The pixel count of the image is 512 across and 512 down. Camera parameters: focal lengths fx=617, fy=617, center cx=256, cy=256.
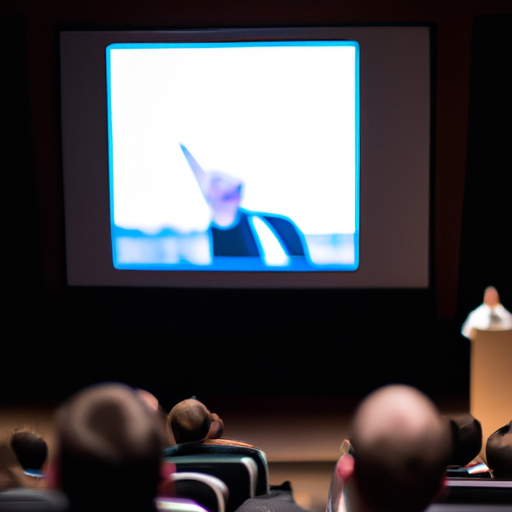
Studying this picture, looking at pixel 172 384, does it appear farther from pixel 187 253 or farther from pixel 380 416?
pixel 380 416

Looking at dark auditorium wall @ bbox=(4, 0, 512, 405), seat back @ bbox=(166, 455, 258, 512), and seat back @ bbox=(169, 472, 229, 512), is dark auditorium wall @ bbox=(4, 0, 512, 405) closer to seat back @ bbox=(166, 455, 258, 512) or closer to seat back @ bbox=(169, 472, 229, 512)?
seat back @ bbox=(166, 455, 258, 512)

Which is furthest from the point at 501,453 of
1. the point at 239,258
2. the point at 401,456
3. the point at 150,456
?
the point at 239,258

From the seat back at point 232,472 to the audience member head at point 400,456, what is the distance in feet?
3.39

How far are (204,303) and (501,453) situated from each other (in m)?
3.23

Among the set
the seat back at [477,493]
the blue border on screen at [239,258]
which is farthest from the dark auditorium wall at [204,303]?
the seat back at [477,493]

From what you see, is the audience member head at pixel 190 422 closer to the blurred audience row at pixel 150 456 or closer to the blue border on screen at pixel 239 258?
the blurred audience row at pixel 150 456

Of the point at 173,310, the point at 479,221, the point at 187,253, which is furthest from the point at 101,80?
Result: the point at 479,221

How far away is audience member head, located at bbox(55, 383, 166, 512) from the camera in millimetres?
777

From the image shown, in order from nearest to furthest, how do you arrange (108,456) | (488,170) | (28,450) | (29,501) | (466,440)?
(108,456)
(29,501)
(28,450)
(466,440)
(488,170)

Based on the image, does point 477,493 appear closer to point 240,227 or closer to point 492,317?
point 492,317

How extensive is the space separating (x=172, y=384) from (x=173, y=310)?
0.59 m

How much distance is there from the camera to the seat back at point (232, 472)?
183 centimetres

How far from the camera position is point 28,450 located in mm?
1803

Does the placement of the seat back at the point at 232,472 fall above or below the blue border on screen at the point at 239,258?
below
